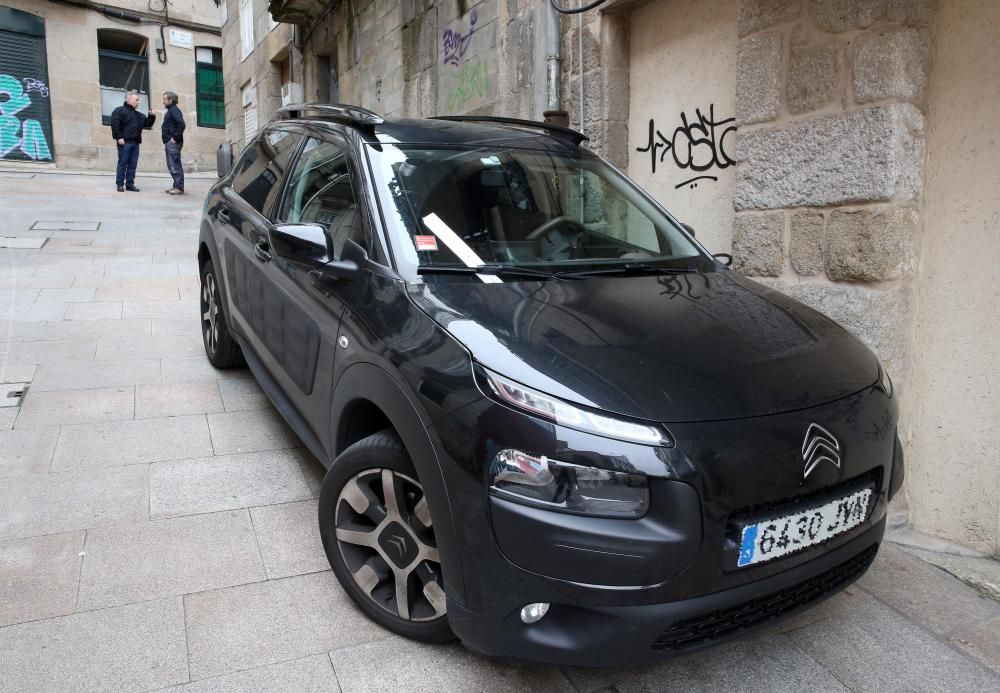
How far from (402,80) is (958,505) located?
8.57m

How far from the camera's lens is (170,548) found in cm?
301

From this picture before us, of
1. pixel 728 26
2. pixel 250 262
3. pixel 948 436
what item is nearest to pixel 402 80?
pixel 728 26

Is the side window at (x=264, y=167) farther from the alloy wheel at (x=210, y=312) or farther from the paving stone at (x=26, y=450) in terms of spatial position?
the paving stone at (x=26, y=450)

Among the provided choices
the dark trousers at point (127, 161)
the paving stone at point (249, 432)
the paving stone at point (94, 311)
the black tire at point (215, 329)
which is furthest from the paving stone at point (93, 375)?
the dark trousers at point (127, 161)

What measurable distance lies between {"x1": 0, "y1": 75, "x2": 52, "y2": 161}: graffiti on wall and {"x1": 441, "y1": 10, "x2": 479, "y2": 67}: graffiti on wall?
17537 mm

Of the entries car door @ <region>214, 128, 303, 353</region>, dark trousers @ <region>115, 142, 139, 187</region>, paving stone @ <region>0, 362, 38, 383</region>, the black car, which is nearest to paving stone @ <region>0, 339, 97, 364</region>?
paving stone @ <region>0, 362, 38, 383</region>

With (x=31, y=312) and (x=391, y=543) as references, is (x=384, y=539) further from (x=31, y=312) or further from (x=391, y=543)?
(x=31, y=312)

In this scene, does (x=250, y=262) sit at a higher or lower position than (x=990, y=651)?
higher

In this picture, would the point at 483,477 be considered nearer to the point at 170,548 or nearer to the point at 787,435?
the point at 787,435

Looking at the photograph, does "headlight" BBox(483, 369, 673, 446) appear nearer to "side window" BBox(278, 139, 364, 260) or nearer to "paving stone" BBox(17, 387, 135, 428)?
"side window" BBox(278, 139, 364, 260)

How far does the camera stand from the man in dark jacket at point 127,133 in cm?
1431

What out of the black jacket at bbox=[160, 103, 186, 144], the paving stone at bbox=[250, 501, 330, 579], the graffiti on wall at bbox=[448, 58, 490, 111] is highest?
the black jacket at bbox=[160, 103, 186, 144]

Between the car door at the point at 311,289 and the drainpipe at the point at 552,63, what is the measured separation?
10.3 feet

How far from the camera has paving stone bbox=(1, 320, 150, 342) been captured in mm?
5699
